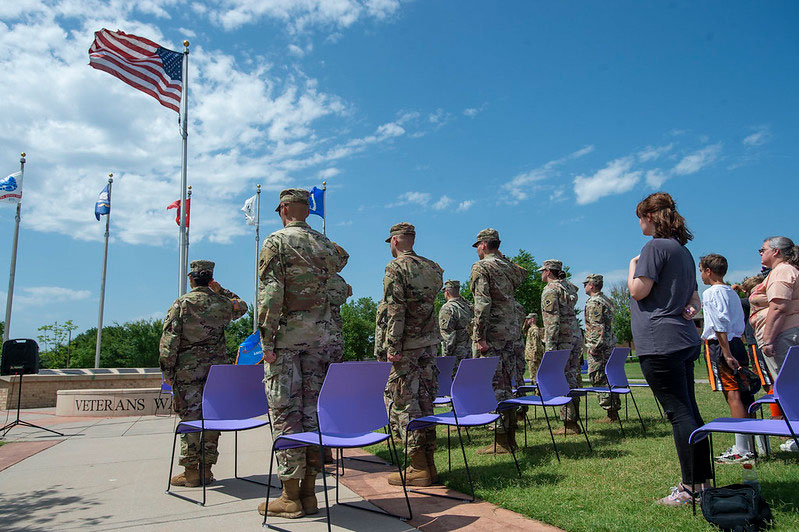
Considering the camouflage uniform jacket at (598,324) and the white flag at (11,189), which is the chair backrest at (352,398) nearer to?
the camouflage uniform jacket at (598,324)

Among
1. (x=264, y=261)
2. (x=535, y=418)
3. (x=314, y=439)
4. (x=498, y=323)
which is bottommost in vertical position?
(x=535, y=418)

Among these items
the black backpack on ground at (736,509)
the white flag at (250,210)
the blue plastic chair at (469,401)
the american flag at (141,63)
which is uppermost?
the american flag at (141,63)

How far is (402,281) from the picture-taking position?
5355mm

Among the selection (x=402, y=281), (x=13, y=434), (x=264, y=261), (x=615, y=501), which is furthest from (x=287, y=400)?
(x=13, y=434)

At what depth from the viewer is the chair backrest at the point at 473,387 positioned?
500cm

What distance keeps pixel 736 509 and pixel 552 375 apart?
3.14 meters

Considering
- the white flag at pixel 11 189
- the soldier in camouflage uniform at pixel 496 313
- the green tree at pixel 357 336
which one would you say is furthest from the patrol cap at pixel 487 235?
the green tree at pixel 357 336

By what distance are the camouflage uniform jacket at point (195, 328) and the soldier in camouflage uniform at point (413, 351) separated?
70.3 inches

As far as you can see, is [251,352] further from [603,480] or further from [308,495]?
[603,480]

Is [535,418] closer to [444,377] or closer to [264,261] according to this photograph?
[444,377]

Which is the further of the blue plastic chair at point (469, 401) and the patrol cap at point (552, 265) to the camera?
the patrol cap at point (552, 265)

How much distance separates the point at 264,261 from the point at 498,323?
10.9ft

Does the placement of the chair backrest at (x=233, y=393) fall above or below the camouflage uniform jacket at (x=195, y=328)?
below

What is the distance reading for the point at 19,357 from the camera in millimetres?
9297
